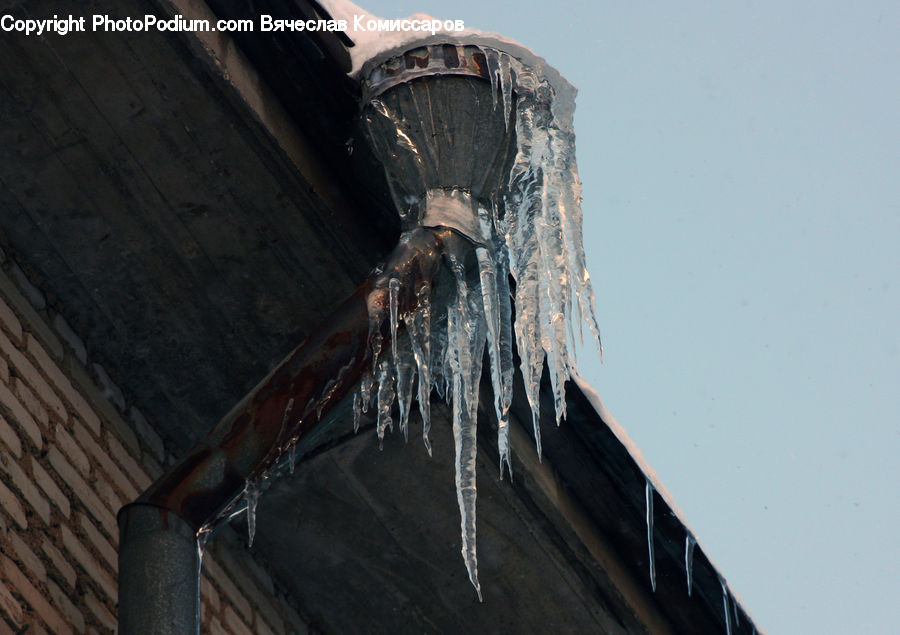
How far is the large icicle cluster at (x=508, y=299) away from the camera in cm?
423

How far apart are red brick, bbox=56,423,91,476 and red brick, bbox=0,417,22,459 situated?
21 centimetres

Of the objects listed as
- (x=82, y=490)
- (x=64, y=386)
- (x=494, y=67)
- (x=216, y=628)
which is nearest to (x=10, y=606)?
(x=82, y=490)

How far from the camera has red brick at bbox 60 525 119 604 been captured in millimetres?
4133

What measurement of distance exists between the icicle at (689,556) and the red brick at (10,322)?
2273 millimetres

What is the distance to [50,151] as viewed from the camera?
13.9 feet

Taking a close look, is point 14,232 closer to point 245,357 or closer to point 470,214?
point 245,357

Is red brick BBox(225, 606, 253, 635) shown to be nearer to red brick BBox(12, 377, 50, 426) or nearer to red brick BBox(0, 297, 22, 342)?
red brick BBox(12, 377, 50, 426)

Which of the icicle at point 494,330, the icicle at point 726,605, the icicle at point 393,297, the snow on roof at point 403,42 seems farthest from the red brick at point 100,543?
the icicle at point 726,605

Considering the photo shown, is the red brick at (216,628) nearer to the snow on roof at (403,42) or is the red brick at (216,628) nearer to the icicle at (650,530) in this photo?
the icicle at (650,530)

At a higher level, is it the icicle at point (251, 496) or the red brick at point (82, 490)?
the red brick at point (82, 490)

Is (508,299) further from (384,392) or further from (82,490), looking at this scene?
(82,490)

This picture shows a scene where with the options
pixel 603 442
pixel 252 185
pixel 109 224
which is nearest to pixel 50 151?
pixel 109 224

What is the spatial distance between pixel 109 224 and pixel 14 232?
0.96ft

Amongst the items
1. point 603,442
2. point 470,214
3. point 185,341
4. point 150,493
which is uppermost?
point 185,341
